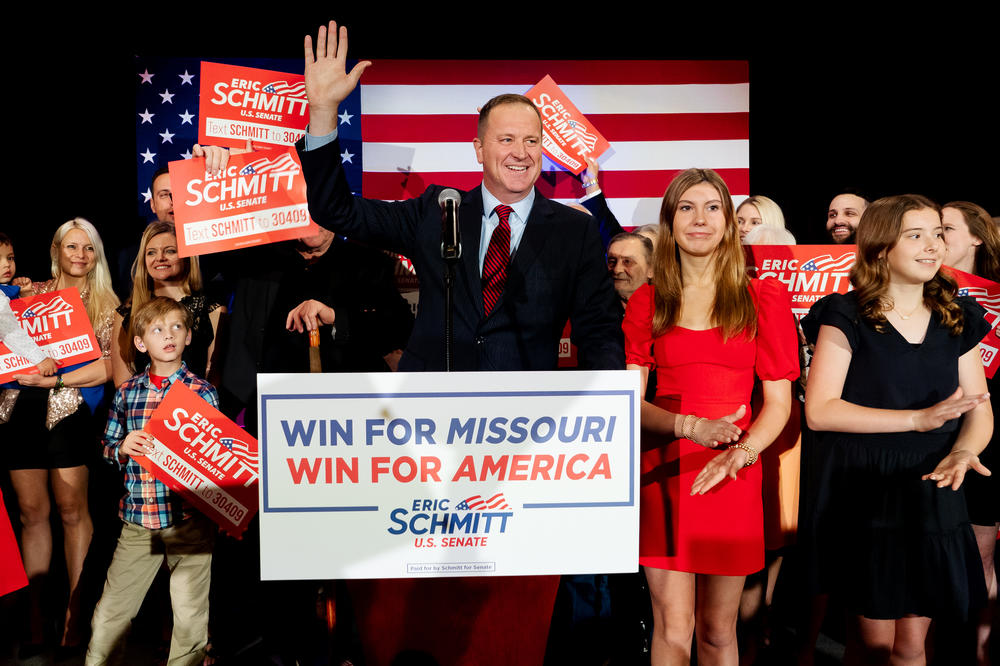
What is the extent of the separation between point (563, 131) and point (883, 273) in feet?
7.38

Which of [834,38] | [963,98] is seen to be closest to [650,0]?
[834,38]

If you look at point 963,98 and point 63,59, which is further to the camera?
point 963,98

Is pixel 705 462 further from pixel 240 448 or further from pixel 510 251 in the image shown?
pixel 240 448

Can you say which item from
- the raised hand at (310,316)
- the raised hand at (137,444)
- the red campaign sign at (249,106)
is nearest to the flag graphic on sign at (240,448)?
the raised hand at (137,444)

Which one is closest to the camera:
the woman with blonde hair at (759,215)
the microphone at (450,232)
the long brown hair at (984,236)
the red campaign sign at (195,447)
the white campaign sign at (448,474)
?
the white campaign sign at (448,474)

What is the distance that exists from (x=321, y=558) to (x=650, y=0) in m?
4.08

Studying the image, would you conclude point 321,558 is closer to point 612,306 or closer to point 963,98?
point 612,306

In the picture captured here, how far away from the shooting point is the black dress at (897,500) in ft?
7.16

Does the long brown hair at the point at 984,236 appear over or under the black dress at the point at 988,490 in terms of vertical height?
over

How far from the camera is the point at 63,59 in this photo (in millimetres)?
4586

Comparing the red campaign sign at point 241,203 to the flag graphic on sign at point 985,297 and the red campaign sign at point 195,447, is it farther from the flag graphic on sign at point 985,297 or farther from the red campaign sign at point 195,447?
the flag graphic on sign at point 985,297

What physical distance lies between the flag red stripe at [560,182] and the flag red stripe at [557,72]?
509 millimetres

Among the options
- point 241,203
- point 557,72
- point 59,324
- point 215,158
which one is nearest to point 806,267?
point 557,72

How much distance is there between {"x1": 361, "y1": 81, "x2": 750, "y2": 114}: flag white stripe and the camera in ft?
15.1
